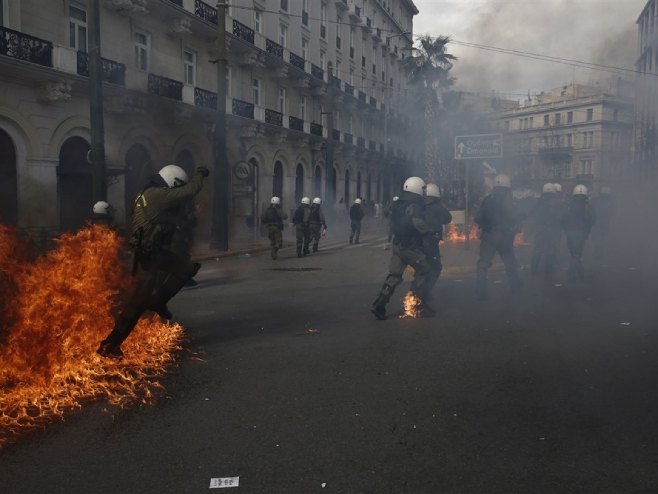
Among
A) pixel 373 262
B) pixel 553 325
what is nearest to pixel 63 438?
pixel 553 325

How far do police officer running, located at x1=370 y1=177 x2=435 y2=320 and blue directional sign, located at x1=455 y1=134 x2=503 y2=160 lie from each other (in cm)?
1091

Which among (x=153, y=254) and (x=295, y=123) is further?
(x=295, y=123)

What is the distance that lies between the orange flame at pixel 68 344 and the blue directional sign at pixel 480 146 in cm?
1357

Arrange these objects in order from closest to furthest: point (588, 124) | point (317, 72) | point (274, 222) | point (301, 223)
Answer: point (274, 222) → point (301, 223) → point (588, 124) → point (317, 72)

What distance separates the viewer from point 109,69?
16484 mm

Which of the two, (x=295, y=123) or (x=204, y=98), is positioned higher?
(x=295, y=123)

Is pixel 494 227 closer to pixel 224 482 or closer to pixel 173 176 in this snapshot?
pixel 173 176

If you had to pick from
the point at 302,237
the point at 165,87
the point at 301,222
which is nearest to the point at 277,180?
the point at 165,87

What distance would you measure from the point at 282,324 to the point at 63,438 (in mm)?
3459

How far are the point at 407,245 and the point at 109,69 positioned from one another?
1305cm

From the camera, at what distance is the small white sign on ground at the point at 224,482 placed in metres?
2.81

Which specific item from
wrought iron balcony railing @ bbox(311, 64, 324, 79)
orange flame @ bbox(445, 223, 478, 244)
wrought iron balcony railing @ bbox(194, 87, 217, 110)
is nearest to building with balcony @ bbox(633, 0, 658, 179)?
orange flame @ bbox(445, 223, 478, 244)

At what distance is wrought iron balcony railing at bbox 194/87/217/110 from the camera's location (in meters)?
21.1

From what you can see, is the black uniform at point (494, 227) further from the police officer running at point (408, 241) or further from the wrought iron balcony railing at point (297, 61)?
the wrought iron balcony railing at point (297, 61)
